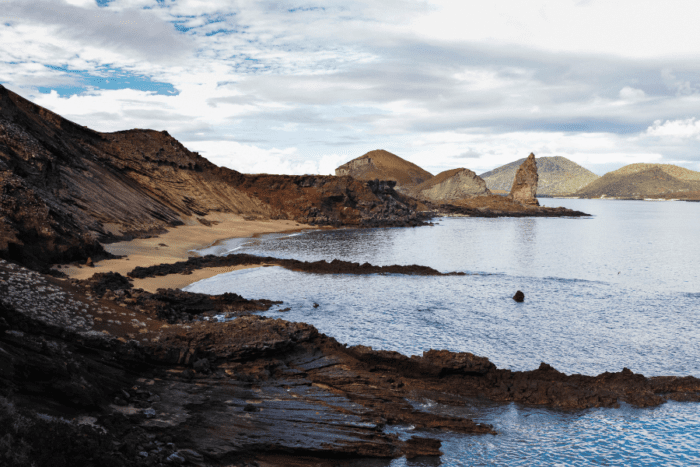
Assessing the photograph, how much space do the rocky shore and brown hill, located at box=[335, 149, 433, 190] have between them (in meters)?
167

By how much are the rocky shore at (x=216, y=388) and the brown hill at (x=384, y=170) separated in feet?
547

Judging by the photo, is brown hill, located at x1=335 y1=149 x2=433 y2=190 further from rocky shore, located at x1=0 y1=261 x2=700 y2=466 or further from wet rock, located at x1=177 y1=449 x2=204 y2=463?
wet rock, located at x1=177 y1=449 x2=204 y2=463

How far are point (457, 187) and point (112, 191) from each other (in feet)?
416

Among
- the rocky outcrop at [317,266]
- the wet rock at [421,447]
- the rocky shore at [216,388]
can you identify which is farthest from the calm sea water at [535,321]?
the rocky outcrop at [317,266]

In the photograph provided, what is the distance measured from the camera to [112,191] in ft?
130

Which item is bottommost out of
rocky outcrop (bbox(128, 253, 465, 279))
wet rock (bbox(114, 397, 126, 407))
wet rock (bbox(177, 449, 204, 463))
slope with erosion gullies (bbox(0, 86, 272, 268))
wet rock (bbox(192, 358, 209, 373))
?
wet rock (bbox(177, 449, 204, 463))

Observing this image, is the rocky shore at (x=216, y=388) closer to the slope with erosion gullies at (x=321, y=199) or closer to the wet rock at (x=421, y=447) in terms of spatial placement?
the wet rock at (x=421, y=447)

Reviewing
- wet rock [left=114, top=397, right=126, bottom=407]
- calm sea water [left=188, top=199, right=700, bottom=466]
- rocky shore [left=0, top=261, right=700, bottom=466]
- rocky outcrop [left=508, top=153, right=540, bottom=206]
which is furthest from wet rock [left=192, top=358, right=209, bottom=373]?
rocky outcrop [left=508, top=153, right=540, bottom=206]

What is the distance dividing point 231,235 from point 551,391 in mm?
42629

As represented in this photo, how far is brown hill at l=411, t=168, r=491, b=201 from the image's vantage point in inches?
5871

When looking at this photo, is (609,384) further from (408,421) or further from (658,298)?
(658,298)

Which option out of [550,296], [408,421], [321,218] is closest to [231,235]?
[321,218]

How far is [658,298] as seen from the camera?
2381 cm

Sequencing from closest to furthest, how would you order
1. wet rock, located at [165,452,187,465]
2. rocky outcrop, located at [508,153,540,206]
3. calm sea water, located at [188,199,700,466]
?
wet rock, located at [165,452,187,465] → calm sea water, located at [188,199,700,466] → rocky outcrop, located at [508,153,540,206]
